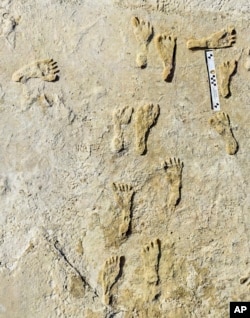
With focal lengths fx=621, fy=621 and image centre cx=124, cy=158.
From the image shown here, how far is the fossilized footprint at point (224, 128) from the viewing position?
2010 millimetres

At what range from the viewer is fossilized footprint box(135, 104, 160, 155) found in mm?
1989

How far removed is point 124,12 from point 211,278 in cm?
90

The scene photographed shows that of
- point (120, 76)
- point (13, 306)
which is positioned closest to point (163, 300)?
point (13, 306)

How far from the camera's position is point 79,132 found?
6.52 feet

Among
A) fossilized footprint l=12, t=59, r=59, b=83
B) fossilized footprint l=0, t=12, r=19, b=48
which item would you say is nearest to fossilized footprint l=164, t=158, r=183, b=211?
fossilized footprint l=12, t=59, r=59, b=83

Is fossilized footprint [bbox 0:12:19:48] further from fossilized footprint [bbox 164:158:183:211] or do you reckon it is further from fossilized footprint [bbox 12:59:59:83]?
fossilized footprint [bbox 164:158:183:211]

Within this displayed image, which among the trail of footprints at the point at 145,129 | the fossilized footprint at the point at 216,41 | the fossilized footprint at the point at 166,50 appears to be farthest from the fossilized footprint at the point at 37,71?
the fossilized footprint at the point at 216,41

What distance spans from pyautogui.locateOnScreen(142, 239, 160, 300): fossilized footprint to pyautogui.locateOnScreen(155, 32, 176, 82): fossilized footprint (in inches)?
21.3

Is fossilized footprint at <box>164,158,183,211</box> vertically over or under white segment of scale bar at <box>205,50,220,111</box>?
under

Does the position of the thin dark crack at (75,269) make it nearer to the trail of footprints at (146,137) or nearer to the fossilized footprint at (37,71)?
the trail of footprints at (146,137)

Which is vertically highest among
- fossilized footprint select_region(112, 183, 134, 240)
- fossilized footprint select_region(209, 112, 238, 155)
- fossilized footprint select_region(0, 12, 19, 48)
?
fossilized footprint select_region(0, 12, 19, 48)

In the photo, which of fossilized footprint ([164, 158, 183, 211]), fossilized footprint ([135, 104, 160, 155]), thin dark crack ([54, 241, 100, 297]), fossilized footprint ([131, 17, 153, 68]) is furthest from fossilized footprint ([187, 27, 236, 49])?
thin dark crack ([54, 241, 100, 297])

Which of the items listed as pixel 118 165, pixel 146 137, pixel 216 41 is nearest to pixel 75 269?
pixel 118 165

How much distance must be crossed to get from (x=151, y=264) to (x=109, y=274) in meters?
0.14
